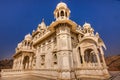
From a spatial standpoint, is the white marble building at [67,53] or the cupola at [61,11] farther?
the cupola at [61,11]

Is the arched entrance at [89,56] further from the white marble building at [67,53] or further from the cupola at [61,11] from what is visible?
the cupola at [61,11]

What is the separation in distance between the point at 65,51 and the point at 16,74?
44.4ft

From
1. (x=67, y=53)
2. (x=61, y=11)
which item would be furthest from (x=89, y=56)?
Answer: (x=61, y=11)

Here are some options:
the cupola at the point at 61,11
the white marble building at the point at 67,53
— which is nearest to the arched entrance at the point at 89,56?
the white marble building at the point at 67,53

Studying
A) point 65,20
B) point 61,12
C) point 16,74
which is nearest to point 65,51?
point 65,20

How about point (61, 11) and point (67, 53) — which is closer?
point (67, 53)

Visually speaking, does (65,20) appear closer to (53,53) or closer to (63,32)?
(63,32)

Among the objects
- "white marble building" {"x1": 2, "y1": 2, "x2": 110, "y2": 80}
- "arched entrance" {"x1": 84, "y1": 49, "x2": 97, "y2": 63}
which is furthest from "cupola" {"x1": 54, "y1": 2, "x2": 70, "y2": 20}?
"arched entrance" {"x1": 84, "y1": 49, "x2": 97, "y2": 63}

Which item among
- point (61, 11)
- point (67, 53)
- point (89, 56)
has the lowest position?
point (89, 56)

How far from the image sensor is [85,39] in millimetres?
15188

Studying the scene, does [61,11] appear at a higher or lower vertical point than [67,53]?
higher

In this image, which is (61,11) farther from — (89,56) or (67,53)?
(89,56)

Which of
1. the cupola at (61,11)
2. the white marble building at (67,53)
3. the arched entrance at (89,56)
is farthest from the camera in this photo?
the arched entrance at (89,56)

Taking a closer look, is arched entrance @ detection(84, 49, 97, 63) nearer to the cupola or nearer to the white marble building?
the white marble building
